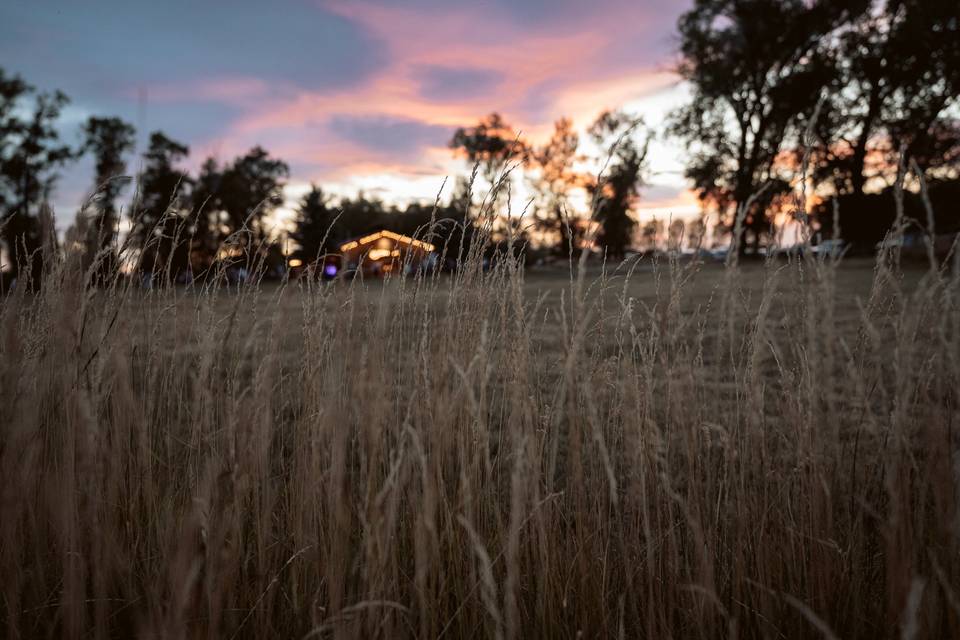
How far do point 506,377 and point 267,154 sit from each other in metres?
47.1

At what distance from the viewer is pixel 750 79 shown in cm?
2772

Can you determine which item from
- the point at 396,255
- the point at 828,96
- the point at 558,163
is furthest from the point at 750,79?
the point at 396,255

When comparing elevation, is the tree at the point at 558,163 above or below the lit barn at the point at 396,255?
above

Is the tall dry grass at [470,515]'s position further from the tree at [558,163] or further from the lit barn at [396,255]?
the tree at [558,163]

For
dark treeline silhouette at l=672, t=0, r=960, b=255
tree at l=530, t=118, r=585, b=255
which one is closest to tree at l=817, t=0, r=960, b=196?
dark treeline silhouette at l=672, t=0, r=960, b=255

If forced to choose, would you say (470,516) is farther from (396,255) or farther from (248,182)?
(248,182)

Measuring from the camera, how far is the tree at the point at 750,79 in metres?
26.0

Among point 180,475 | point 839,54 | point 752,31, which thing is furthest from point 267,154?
point 180,475

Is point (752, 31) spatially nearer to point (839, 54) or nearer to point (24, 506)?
point (839, 54)

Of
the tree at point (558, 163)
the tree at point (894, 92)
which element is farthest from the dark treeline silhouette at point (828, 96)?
the tree at point (558, 163)

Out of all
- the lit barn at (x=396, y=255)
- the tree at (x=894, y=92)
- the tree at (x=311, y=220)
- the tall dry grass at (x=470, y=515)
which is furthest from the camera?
the tree at (x=311, y=220)

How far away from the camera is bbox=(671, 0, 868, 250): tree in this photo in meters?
26.0

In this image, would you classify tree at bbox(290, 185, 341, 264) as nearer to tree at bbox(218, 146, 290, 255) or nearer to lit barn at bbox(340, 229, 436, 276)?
tree at bbox(218, 146, 290, 255)

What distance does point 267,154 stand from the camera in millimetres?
44906
